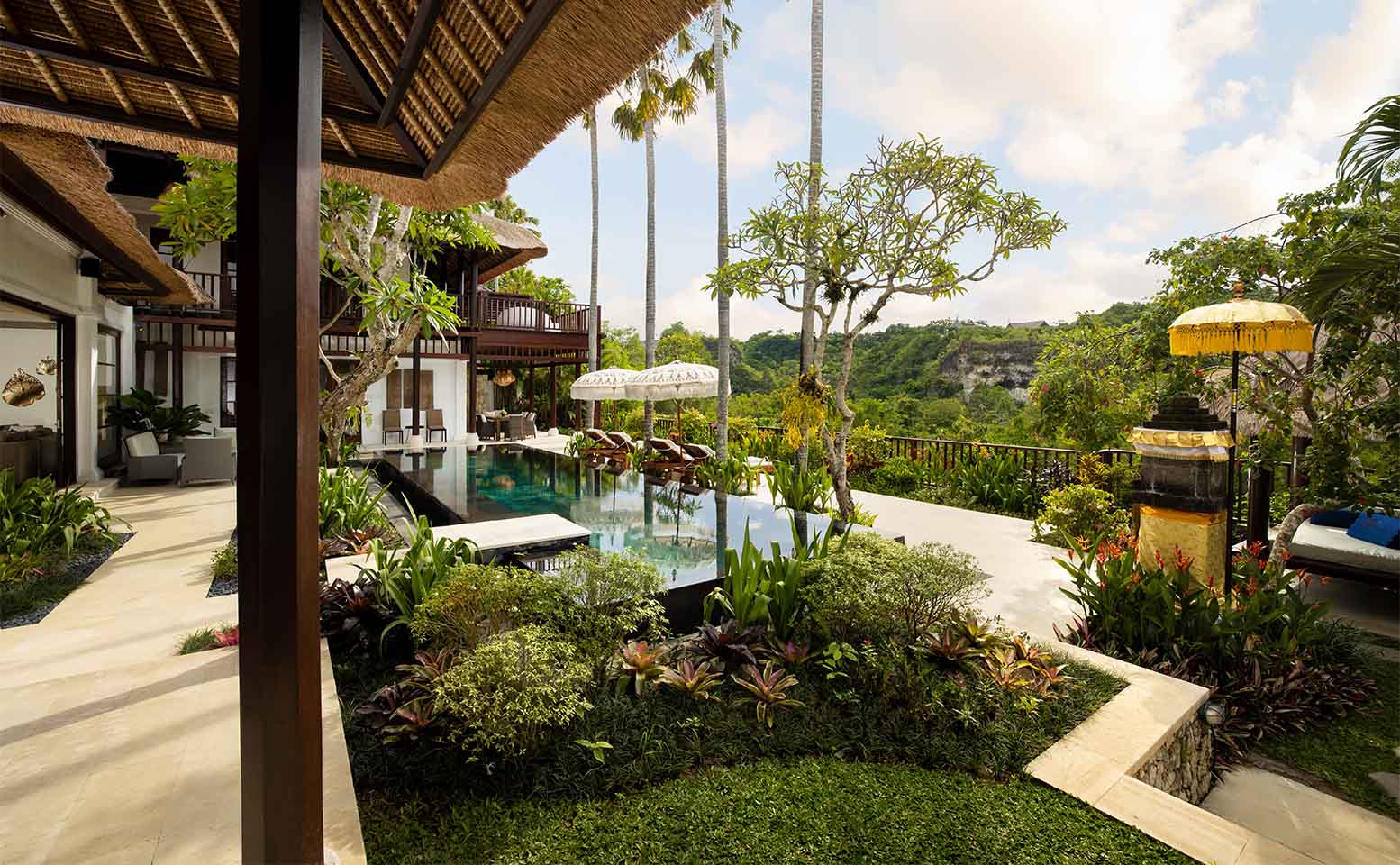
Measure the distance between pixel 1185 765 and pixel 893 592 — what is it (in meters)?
1.56

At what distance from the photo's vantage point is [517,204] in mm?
26000

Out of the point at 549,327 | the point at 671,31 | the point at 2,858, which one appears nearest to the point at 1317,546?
the point at 671,31

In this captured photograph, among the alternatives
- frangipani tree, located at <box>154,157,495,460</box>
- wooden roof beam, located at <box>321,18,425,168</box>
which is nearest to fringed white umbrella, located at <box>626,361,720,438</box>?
frangipani tree, located at <box>154,157,495,460</box>

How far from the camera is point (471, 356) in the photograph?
16.4 metres

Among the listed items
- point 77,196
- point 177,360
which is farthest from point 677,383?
point 177,360

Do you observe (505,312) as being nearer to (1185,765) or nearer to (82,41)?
(82,41)

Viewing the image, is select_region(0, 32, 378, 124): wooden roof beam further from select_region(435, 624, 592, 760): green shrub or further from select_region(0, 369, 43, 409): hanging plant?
select_region(0, 369, 43, 409): hanging plant

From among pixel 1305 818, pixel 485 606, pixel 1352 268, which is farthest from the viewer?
pixel 1352 268

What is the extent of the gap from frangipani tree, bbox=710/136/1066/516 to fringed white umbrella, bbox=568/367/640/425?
17.9ft

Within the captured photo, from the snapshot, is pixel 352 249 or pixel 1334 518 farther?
pixel 1334 518

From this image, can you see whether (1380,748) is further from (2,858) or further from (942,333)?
(942,333)

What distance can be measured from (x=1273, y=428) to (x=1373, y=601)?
2487 mm

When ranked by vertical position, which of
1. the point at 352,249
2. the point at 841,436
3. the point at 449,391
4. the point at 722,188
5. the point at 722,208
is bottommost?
the point at 841,436

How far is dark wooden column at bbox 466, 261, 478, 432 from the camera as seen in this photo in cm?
1622
